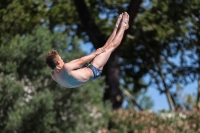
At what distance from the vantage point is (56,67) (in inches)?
285

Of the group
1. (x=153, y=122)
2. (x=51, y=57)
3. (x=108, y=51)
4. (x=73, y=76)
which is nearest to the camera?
(x=73, y=76)

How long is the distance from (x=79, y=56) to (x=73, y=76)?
10938 mm

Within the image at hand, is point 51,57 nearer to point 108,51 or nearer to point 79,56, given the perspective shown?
point 108,51

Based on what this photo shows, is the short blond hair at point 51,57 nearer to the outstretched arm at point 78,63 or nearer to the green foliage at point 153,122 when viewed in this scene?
the outstretched arm at point 78,63

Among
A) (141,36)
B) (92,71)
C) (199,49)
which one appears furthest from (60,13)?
(92,71)

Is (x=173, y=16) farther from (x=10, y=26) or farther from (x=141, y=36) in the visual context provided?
(x=10, y=26)

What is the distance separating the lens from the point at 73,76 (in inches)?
279

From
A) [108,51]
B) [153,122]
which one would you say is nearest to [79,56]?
[153,122]

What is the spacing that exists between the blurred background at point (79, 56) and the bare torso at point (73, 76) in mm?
9196

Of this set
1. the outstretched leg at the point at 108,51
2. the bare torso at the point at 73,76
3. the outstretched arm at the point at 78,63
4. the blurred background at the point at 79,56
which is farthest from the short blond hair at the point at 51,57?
the blurred background at the point at 79,56

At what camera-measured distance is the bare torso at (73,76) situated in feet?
23.2

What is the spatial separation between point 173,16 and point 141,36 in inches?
127

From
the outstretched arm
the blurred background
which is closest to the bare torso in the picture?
the outstretched arm

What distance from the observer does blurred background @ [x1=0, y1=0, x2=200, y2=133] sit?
54.7ft
